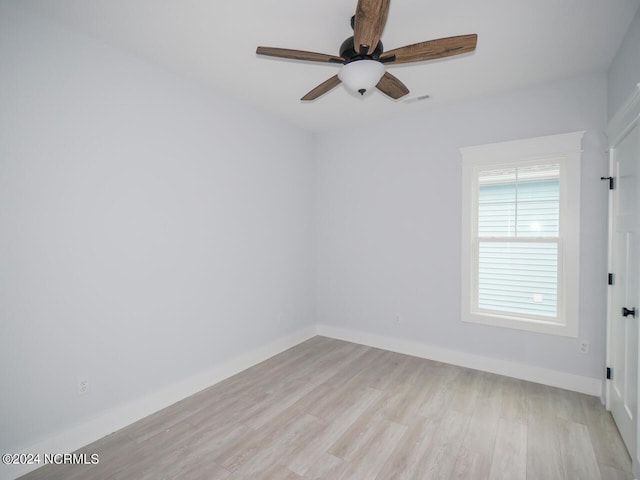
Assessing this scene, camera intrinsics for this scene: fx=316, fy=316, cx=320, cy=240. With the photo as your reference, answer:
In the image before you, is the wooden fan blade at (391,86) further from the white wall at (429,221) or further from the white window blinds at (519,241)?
A: the white window blinds at (519,241)

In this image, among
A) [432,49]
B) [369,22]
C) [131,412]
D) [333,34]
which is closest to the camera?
[369,22]

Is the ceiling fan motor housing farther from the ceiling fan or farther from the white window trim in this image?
the white window trim

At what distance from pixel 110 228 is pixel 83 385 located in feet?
3.78

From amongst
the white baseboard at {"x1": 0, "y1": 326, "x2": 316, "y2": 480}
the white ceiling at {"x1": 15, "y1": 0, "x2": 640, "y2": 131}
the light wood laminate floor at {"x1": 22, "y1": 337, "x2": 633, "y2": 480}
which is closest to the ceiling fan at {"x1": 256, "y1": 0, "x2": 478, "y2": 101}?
the white ceiling at {"x1": 15, "y1": 0, "x2": 640, "y2": 131}

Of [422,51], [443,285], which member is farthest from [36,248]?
[443,285]

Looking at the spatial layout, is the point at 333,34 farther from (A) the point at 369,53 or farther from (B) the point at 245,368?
(B) the point at 245,368

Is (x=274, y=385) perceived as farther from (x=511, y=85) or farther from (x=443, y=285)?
(x=511, y=85)

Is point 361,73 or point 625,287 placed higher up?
point 361,73

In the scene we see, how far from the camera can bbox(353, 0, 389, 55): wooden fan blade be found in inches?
57.4

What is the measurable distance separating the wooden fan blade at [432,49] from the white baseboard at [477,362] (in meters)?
3.00

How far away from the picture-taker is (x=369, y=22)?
156 centimetres

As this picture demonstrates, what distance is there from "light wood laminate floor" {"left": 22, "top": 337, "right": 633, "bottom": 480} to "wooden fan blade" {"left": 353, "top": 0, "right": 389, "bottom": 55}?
2560 millimetres

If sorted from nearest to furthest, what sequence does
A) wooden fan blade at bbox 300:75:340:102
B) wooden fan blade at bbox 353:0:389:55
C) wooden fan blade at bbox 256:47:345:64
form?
wooden fan blade at bbox 353:0:389:55 → wooden fan blade at bbox 256:47:345:64 → wooden fan blade at bbox 300:75:340:102

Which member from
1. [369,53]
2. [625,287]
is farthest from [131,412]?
[625,287]
